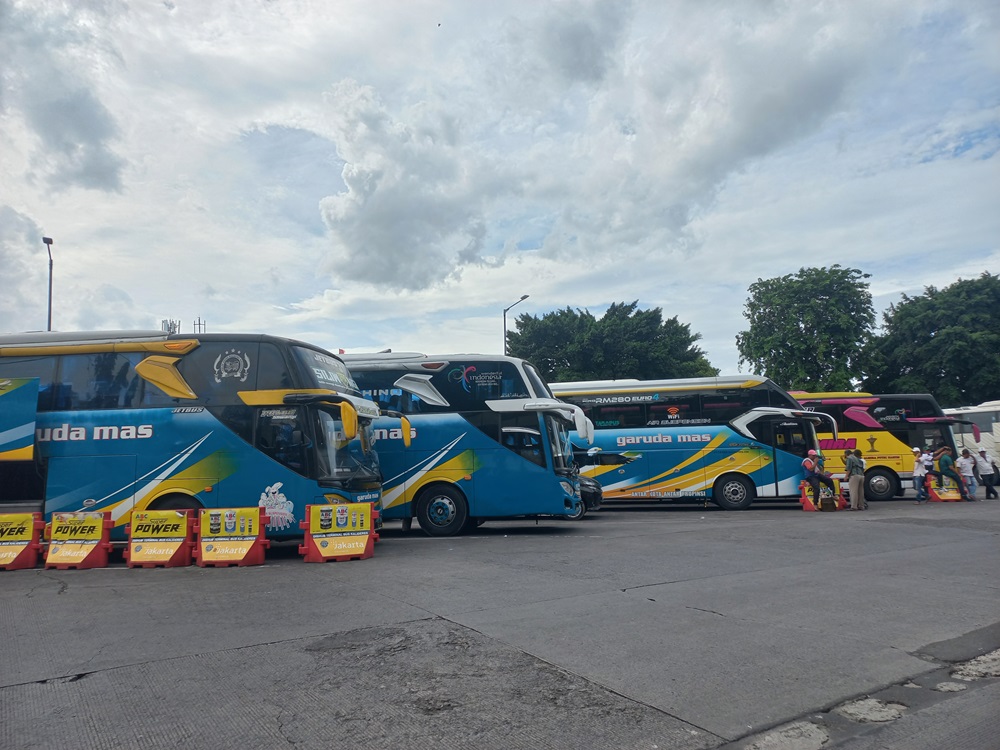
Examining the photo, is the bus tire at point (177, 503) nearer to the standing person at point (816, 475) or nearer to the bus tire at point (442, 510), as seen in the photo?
the bus tire at point (442, 510)

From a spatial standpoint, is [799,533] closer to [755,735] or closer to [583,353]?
[755,735]

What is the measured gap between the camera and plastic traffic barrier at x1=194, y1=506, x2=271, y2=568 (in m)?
10.8

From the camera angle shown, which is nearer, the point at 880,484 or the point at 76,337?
the point at 76,337

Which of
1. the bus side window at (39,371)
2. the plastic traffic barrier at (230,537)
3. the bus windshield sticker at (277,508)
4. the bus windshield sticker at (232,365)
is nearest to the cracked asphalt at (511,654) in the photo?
the plastic traffic barrier at (230,537)

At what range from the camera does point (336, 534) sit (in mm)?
11203

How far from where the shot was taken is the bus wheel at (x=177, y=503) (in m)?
12.0

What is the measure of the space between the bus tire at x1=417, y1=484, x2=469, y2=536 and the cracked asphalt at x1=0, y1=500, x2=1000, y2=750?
3994mm

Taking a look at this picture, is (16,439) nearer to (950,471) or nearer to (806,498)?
(806,498)

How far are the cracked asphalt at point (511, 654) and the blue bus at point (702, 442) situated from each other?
10.2m

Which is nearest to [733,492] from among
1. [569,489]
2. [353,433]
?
[569,489]

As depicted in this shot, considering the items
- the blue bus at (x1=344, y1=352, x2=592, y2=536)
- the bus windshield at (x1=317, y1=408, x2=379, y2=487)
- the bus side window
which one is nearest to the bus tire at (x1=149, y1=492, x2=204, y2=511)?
the bus windshield at (x1=317, y1=408, x2=379, y2=487)

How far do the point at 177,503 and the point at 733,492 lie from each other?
15.3 m

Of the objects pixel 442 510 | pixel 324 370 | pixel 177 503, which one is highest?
pixel 324 370

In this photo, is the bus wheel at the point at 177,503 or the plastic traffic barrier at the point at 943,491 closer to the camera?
the bus wheel at the point at 177,503
